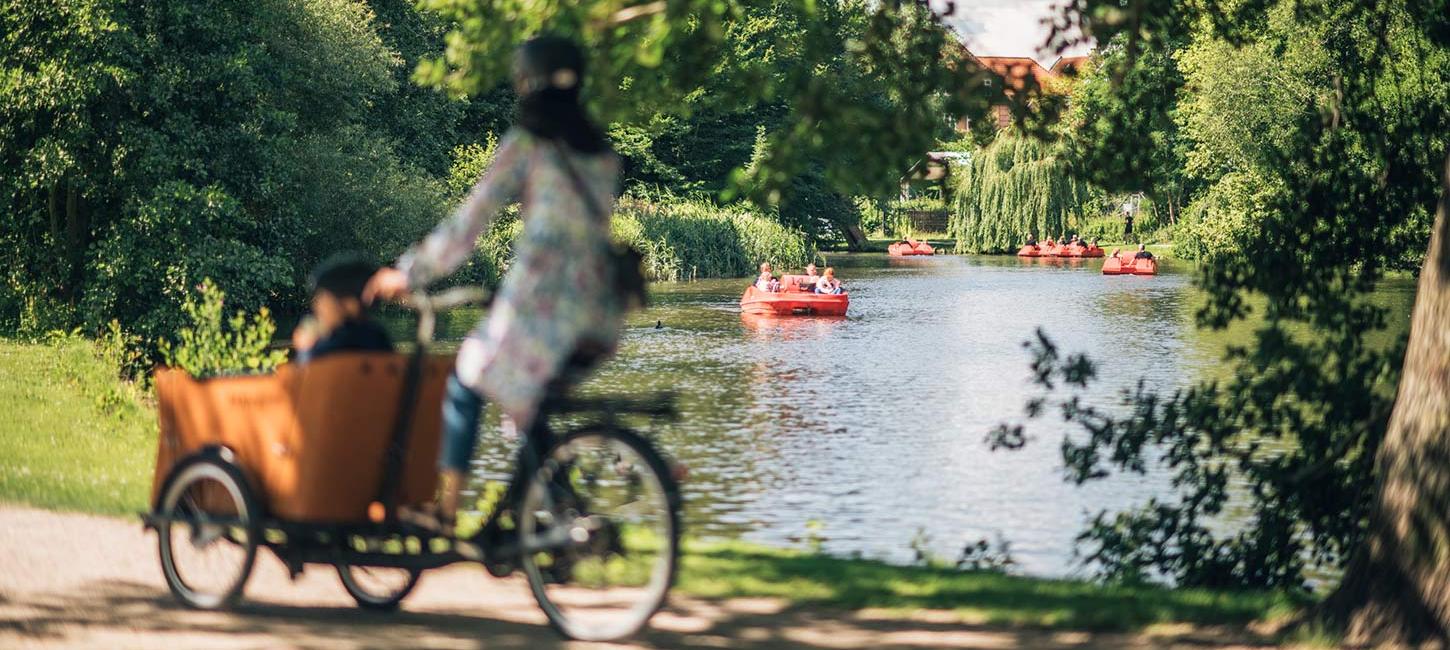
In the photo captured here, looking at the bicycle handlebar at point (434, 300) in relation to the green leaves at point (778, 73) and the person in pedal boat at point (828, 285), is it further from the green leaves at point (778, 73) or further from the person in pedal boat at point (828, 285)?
the person in pedal boat at point (828, 285)

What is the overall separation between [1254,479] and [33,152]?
22.0m

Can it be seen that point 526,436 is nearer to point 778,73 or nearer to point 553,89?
point 553,89

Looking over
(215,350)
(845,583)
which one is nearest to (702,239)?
(215,350)

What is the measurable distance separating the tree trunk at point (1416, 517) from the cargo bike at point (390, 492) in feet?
8.21

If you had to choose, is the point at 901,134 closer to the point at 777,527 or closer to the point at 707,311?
the point at 777,527

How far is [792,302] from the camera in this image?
Answer: 39.9 meters

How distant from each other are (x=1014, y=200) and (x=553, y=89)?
7469 cm

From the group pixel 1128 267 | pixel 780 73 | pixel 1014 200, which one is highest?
pixel 1014 200

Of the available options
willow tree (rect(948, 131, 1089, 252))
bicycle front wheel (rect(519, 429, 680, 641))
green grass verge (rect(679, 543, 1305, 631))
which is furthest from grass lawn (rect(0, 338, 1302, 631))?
willow tree (rect(948, 131, 1089, 252))

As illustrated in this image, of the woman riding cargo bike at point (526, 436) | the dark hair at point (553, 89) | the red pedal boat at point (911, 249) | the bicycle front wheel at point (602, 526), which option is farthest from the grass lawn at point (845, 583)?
the red pedal boat at point (911, 249)

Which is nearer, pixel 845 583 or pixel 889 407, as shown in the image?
pixel 845 583

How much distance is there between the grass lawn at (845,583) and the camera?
621 cm

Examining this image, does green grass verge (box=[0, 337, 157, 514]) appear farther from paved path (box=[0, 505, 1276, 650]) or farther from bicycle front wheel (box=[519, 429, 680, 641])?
bicycle front wheel (box=[519, 429, 680, 641])

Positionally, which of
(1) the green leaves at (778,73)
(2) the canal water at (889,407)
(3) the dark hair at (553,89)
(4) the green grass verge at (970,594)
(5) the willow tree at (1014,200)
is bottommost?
(2) the canal water at (889,407)
